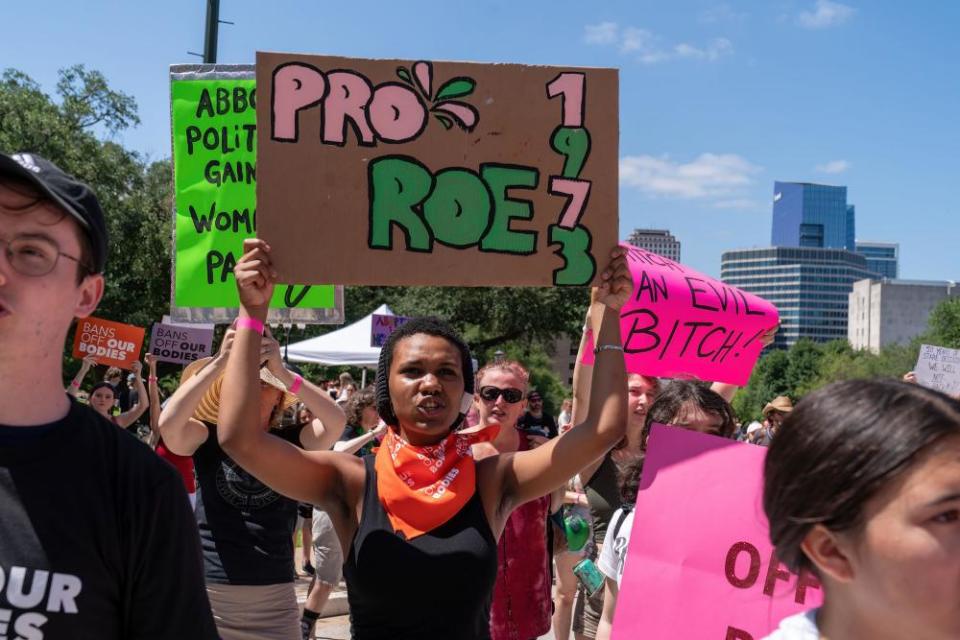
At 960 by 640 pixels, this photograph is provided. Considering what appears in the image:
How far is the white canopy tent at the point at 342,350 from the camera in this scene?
617 inches

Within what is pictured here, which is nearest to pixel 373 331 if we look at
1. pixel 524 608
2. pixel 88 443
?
pixel 524 608

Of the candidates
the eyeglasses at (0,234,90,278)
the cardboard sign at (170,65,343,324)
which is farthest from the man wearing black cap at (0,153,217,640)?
the cardboard sign at (170,65,343,324)

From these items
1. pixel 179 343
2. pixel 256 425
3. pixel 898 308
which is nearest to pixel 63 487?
pixel 256 425

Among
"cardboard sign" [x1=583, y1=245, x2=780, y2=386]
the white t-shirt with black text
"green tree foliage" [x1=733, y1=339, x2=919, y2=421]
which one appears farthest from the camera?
"green tree foliage" [x1=733, y1=339, x2=919, y2=421]

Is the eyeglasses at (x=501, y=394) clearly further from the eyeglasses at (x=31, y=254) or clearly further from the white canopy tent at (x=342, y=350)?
the white canopy tent at (x=342, y=350)

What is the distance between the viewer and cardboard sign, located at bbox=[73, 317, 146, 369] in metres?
8.72

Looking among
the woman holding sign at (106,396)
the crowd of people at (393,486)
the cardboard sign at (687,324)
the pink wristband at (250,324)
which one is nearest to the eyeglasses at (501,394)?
the crowd of people at (393,486)

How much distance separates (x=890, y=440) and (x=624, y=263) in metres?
1.53

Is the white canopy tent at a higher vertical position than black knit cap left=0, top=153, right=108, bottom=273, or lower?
lower

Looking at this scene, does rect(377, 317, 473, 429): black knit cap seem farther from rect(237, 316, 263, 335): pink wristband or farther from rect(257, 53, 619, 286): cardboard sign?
rect(237, 316, 263, 335): pink wristband

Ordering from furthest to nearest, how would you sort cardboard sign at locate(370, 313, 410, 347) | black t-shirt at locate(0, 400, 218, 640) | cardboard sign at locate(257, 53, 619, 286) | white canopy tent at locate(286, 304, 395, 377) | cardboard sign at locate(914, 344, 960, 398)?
white canopy tent at locate(286, 304, 395, 377), cardboard sign at locate(370, 313, 410, 347), cardboard sign at locate(914, 344, 960, 398), cardboard sign at locate(257, 53, 619, 286), black t-shirt at locate(0, 400, 218, 640)

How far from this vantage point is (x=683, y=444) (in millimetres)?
2943

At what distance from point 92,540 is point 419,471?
4.19 feet

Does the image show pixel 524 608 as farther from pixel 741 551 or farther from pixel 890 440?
pixel 890 440
